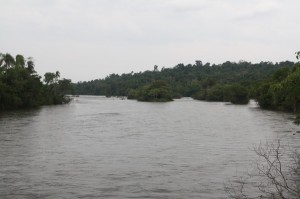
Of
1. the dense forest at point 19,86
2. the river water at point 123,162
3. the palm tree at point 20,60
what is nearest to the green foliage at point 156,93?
the dense forest at point 19,86

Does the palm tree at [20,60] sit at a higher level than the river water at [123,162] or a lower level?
higher

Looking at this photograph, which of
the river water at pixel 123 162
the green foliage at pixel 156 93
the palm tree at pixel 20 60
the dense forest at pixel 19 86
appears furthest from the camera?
the green foliage at pixel 156 93

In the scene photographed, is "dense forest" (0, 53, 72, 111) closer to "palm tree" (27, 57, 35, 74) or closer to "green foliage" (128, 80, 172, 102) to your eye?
"palm tree" (27, 57, 35, 74)

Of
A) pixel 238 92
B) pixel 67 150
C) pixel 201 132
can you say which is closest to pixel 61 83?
pixel 238 92

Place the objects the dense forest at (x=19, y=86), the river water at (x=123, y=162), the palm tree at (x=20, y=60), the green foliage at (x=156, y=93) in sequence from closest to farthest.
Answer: the river water at (x=123, y=162), the dense forest at (x=19, y=86), the palm tree at (x=20, y=60), the green foliage at (x=156, y=93)

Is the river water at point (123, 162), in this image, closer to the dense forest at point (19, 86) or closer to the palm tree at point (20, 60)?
the dense forest at point (19, 86)

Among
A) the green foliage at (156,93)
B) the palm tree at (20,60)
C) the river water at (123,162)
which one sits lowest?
the river water at (123,162)

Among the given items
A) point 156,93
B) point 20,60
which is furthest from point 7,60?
point 156,93

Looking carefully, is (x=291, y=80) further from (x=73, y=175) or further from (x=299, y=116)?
(x=73, y=175)

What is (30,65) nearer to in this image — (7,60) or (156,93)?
(7,60)

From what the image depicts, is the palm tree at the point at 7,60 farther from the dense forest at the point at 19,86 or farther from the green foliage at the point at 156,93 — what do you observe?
the green foliage at the point at 156,93

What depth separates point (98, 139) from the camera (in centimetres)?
3000

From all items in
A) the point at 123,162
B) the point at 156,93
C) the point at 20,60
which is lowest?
the point at 123,162

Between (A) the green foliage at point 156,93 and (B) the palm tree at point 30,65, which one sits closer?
(B) the palm tree at point 30,65
